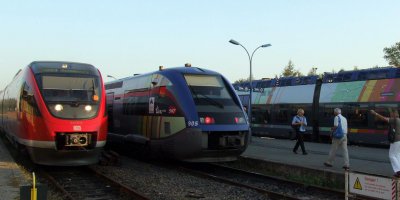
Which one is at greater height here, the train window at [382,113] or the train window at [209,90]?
the train window at [209,90]

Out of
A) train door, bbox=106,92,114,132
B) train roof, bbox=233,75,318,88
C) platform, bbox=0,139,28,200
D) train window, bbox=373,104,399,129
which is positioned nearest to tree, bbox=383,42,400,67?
train roof, bbox=233,75,318,88

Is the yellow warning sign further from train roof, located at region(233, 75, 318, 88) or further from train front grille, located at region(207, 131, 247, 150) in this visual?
train roof, located at region(233, 75, 318, 88)

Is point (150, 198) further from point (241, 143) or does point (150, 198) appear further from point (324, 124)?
point (324, 124)

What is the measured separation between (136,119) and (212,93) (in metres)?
3.36

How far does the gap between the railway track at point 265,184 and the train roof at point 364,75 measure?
11.1 metres

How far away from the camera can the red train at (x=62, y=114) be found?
11.5 m

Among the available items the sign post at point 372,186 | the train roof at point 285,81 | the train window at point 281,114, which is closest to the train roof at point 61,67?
the sign post at point 372,186

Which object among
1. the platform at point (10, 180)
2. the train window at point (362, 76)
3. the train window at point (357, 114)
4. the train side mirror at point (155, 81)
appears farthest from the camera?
the train window at point (362, 76)

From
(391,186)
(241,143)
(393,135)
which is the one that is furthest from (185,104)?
(391,186)

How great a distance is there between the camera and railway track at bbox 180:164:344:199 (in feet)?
32.4

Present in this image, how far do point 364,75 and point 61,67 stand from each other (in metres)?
15.6

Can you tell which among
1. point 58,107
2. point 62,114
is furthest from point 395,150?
point 58,107

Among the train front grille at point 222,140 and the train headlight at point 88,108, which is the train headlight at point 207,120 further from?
the train headlight at point 88,108

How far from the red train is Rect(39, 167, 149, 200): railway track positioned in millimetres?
468
